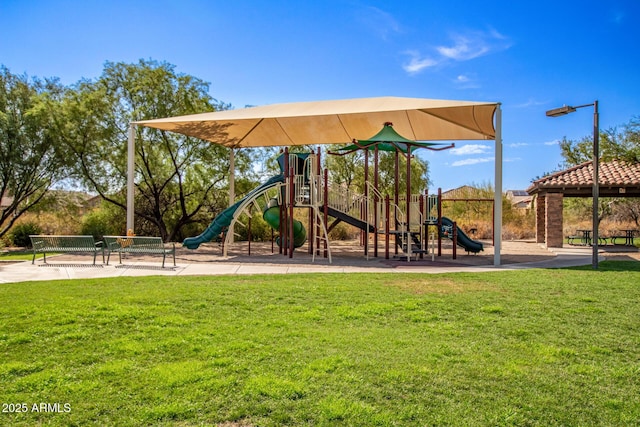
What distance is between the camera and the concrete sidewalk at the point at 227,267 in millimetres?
9742

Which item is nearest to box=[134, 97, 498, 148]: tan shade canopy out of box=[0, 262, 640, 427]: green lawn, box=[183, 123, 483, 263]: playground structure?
box=[183, 123, 483, 263]: playground structure

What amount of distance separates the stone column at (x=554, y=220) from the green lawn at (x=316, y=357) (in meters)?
12.1

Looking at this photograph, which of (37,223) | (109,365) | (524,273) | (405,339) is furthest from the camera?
(37,223)

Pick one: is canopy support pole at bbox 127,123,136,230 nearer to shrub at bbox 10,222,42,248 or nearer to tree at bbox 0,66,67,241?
tree at bbox 0,66,67,241

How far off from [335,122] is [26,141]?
39.8 feet

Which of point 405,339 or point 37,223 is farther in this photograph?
point 37,223

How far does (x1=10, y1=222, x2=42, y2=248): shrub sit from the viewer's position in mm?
20938

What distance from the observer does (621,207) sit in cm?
3141

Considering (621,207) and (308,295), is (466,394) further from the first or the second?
(621,207)

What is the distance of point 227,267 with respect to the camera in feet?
36.2

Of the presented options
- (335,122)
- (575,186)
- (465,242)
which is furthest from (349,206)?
(575,186)

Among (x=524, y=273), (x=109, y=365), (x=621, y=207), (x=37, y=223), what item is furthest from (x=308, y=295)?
(x=621, y=207)

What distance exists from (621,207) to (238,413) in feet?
114

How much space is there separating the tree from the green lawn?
1360 centimetres
